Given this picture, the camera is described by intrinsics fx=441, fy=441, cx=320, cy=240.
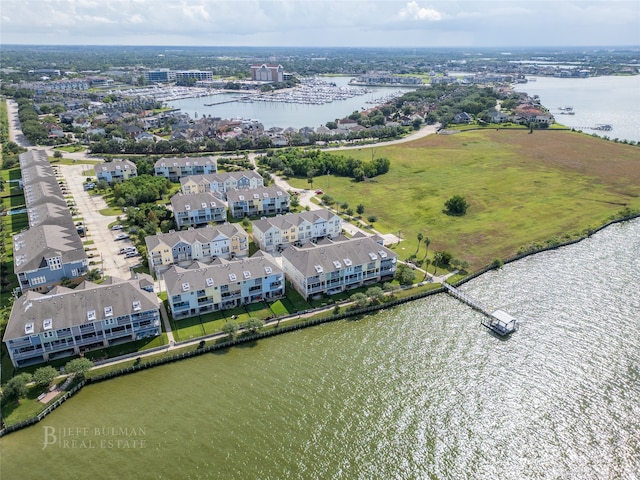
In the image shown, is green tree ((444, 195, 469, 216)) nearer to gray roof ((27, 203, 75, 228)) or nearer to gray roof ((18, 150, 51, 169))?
gray roof ((27, 203, 75, 228))

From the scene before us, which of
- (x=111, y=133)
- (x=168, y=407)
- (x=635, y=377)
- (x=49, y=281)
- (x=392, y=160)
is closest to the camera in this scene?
(x=168, y=407)

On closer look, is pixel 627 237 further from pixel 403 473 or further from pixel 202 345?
pixel 202 345

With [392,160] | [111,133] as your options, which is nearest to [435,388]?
[392,160]

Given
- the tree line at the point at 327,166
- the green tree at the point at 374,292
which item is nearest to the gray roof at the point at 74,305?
the green tree at the point at 374,292

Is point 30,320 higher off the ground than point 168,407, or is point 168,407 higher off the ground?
point 30,320

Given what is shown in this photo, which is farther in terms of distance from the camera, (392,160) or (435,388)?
(392,160)

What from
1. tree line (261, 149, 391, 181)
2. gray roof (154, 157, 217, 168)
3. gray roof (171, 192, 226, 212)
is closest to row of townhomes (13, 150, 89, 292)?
gray roof (171, 192, 226, 212)
